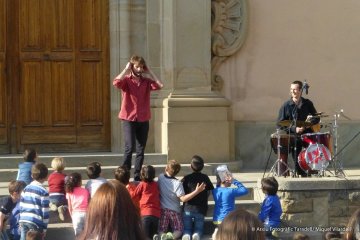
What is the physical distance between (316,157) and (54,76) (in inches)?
175

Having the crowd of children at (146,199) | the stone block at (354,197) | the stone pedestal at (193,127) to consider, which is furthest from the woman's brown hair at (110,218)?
the stone pedestal at (193,127)

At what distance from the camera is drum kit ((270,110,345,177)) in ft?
35.6

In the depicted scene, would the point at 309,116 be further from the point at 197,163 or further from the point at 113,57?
the point at 113,57

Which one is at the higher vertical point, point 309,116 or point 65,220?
point 309,116

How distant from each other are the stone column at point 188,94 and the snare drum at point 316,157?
238 cm

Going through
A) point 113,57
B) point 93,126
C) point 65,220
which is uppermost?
point 113,57

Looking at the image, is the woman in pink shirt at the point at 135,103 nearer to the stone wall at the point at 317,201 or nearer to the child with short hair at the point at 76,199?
the child with short hair at the point at 76,199

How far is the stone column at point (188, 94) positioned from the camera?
12984 mm

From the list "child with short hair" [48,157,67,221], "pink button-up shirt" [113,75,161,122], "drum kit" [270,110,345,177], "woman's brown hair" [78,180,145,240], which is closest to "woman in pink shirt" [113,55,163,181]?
"pink button-up shirt" [113,75,161,122]

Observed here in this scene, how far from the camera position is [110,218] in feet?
14.0

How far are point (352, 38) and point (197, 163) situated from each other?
4.69 m

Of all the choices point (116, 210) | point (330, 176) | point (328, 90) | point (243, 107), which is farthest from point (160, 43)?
point (116, 210)

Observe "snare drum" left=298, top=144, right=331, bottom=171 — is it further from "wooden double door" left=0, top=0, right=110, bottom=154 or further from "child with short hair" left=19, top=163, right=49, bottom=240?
"wooden double door" left=0, top=0, right=110, bottom=154

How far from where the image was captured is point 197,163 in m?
10.3
